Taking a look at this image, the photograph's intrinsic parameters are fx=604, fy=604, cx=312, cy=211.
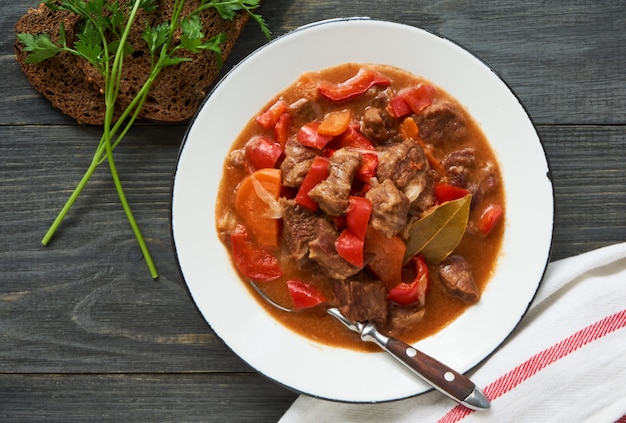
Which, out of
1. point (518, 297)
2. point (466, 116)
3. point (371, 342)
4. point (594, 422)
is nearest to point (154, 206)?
point (371, 342)

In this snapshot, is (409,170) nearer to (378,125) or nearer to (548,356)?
(378,125)

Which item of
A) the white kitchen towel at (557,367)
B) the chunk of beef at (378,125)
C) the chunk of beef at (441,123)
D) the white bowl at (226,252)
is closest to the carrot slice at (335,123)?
the chunk of beef at (378,125)

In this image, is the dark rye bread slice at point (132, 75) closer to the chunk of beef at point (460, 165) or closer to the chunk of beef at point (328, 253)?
the chunk of beef at point (328, 253)

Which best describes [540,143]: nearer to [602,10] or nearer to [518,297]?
[518,297]

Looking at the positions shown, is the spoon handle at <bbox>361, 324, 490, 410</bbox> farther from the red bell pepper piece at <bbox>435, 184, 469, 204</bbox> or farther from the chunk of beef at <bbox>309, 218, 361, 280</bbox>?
the red bell pepper piece at <bbox>435, 184, 469, 204</bbox>

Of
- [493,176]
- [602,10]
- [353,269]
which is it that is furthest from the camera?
[602,10]

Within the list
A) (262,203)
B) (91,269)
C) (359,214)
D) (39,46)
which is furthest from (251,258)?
(39,46)

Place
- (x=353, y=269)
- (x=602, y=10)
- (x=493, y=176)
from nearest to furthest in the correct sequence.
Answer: (x=353, y=269) → (x=493, y=176) → (x=602, y=10)
